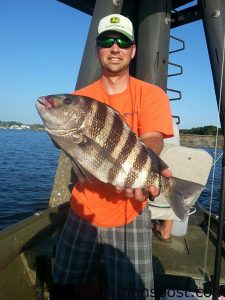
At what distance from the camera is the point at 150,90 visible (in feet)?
10.5

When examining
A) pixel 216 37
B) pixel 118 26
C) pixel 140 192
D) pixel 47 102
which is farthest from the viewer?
pixel 216 37

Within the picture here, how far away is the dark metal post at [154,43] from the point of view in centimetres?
840

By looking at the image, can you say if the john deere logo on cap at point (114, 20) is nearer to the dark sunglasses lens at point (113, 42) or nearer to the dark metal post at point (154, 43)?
the dark sunglasses lens at point (113, 42)

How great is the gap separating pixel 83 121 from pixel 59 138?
281mm

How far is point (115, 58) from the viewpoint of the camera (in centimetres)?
314

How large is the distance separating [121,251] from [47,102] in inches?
65.2

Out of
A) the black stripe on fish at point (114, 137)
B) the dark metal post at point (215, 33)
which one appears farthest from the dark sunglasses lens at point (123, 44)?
the dark metal post at point (215, 33)

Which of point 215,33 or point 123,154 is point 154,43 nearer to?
point 215,33

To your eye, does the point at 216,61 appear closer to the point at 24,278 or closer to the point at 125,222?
the point at 125,222

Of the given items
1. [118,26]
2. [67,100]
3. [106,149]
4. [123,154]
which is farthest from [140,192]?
[118,26]

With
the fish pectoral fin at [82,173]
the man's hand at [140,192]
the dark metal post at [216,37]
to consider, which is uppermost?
the dark metal post at [216,37]

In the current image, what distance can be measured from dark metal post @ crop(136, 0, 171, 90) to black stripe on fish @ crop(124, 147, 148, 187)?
19.3 feet

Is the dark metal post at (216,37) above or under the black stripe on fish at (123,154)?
above

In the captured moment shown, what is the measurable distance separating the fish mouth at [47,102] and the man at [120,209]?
627mm
